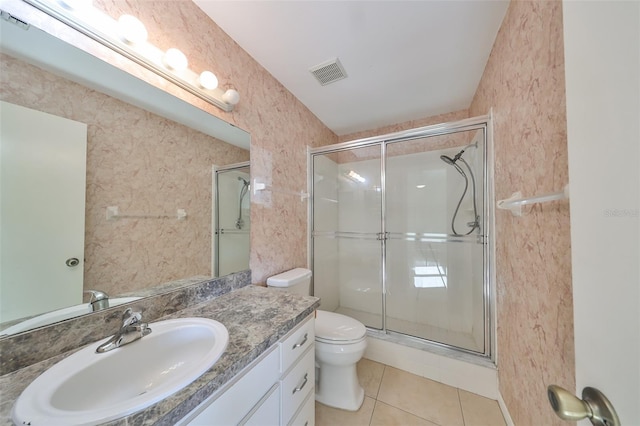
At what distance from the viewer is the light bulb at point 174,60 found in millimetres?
978

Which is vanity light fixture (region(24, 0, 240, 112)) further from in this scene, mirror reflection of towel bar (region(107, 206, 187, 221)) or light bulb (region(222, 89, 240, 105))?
mirror reflection of towel bar (region(107, 206, 187, 221))

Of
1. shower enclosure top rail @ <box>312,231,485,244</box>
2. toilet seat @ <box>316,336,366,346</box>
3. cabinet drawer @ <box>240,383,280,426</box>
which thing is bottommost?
toilet seat @ <box>316,336,366,346</box>

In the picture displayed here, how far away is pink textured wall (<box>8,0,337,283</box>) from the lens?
0.93 meters

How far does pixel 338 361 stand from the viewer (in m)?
1.37

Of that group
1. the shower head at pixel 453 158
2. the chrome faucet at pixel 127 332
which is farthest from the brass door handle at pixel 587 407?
the shower head at pixel 453 158

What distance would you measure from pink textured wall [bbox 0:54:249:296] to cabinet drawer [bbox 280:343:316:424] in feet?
2.25

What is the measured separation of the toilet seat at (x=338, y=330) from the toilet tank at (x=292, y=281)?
263 millimetres

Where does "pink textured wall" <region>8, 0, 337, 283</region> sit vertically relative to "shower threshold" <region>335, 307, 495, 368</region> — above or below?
above

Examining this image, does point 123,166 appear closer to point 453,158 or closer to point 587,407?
point 587,407

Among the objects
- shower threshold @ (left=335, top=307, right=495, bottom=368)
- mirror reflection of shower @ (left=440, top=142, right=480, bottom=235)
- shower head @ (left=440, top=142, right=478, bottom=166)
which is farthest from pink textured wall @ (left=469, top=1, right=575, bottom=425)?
shower head @ (left=440, top=142, right=478, bottom=166)

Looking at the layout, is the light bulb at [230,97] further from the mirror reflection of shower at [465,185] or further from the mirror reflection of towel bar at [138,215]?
the mirror reflection of shower at [465,185]

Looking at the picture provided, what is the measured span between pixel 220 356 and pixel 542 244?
1.28 meters

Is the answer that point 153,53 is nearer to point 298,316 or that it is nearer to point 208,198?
point 208,198

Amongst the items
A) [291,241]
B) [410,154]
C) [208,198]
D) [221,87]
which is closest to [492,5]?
[410,154]
